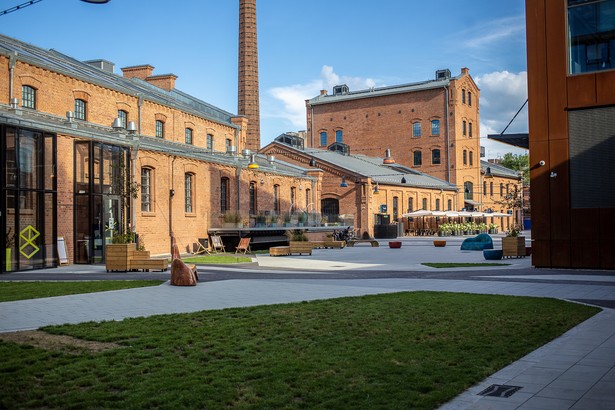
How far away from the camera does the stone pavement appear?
5.67 m

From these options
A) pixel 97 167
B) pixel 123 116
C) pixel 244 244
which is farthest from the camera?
pixel 244 244

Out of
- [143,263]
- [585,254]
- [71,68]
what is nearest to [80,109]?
[71,68]

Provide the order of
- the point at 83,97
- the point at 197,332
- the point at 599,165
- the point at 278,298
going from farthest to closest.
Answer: the point at 83,97
the point at 599,165
the point at 278,298
the point at 197,332

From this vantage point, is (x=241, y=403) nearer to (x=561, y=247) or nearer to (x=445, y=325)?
(x=445, y=325)

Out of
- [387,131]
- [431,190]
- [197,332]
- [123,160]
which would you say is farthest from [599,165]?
[387,131]

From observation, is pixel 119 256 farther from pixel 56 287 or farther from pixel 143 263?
pixel 56 287

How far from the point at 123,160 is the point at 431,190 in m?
39.5

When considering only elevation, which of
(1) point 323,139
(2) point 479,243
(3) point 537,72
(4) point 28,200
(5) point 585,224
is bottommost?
(2) point 479,243

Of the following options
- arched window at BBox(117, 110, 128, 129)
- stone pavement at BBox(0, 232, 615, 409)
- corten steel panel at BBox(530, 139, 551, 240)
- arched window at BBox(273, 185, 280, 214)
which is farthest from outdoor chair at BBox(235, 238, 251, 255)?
corten steel panel at BBox(530, 139, 551, 240)

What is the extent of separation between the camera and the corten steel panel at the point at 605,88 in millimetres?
18000

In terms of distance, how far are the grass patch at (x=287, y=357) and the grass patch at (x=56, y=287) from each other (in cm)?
455

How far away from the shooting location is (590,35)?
60.4ft

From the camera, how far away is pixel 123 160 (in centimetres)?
2480

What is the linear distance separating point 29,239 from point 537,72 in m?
17.4
